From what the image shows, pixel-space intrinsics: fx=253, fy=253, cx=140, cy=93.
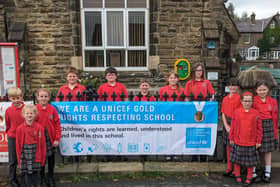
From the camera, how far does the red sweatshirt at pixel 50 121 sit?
142 inches

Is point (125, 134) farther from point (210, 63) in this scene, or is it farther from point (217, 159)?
point (210, 63)

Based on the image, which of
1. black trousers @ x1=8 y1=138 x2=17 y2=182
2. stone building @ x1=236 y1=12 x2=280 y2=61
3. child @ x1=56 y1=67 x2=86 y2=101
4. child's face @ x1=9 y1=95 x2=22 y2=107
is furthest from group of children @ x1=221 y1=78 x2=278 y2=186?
stone building @ x1=236 y1=12 x2=280 y2=61

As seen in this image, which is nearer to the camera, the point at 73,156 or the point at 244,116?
the point at 244,116

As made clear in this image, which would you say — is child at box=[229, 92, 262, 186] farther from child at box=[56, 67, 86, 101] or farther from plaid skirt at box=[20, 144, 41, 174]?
plaid skirt at box=[20, 144, 41, 174]

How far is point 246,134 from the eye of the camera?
3617 millimetres

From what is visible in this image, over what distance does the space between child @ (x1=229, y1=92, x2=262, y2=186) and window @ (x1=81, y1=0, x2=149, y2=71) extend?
5.71 meters

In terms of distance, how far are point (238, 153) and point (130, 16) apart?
644cm

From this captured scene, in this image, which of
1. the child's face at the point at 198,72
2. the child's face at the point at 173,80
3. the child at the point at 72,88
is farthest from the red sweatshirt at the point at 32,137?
the child's face at the point at 198,72

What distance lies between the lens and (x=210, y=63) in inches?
334

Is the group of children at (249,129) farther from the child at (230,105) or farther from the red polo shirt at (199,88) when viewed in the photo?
the red polo shirt at (199,88)

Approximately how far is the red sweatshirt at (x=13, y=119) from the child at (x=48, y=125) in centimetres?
25

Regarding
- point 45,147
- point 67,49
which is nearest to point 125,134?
point 45,147

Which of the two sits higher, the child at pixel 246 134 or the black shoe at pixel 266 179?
the child at pixel 246 134

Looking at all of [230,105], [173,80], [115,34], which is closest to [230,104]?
[230,105]
